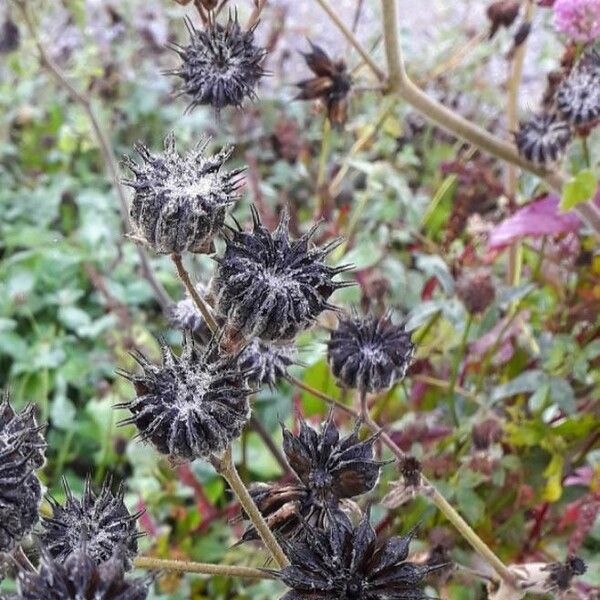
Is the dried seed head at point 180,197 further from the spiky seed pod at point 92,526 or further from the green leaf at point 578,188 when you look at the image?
the green leaf at point 578,188

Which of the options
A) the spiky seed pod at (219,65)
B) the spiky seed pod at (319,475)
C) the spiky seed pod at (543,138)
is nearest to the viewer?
the spiky seed pod at (319,475)

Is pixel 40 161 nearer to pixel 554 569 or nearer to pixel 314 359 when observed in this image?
pixel 314 359

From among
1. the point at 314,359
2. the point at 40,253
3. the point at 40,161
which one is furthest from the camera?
the point at 40,161

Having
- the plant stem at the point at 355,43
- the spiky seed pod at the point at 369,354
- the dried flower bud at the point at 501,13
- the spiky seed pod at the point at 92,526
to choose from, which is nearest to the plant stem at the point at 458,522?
the spiky seed pod at the point at 369,354

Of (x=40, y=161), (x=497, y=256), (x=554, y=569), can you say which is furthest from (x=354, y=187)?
(x=554, y=569)

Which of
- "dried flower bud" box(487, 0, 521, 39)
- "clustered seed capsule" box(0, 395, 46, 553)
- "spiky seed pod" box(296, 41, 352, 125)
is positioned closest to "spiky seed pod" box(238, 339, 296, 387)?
"clustered seed capsule" box(0, 395, 46, 553)

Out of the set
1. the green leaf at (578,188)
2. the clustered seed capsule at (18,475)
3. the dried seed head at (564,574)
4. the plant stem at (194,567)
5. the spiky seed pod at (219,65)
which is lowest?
the plant stem at (194,567)

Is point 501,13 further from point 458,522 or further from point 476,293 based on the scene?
point 458,522
